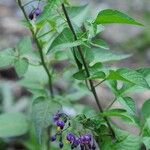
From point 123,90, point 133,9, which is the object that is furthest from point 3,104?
point 133,9

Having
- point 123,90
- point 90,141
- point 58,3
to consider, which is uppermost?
point 58,3

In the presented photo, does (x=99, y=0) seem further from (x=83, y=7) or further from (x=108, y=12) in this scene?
(x=108, y=12)

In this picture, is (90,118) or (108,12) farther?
(90,118)

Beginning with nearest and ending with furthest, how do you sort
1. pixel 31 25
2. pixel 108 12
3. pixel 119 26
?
pixel 108 12 < pixel 31 25 < pixel 119 26

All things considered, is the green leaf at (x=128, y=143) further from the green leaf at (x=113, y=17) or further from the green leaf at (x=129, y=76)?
the green leaf at (x=113, y=17)

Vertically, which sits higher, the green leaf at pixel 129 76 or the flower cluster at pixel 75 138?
the green leaf at pixel 129 76

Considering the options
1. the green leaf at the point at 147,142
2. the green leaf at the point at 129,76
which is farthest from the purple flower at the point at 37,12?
the green leaf at the point at 147,142

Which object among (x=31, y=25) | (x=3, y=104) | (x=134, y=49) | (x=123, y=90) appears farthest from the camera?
(x=134, y=49)
